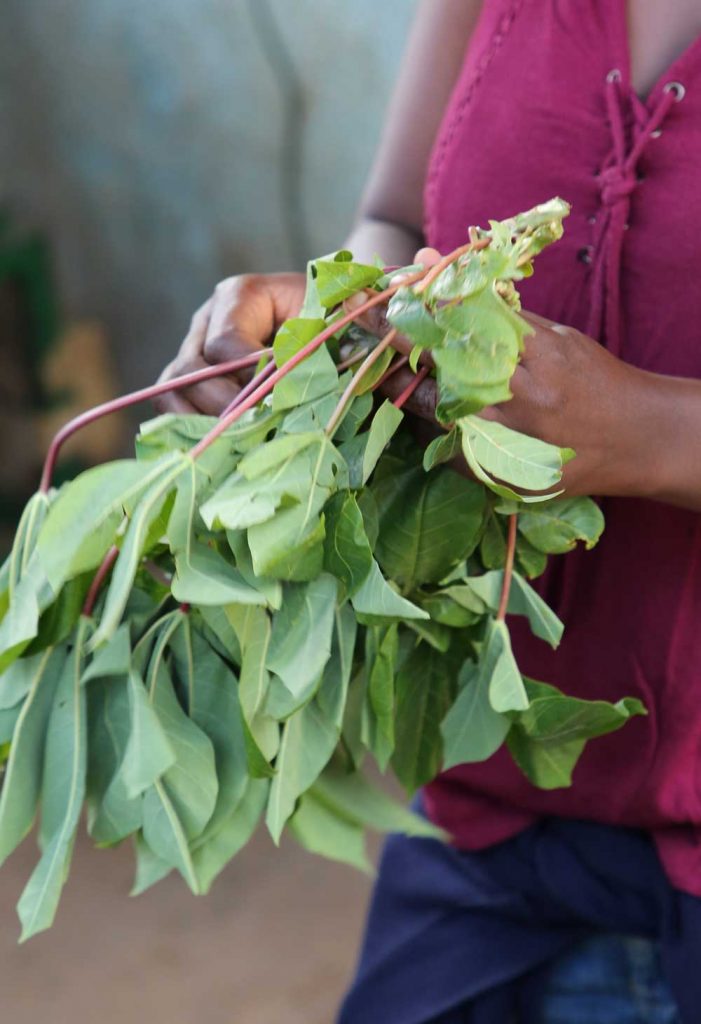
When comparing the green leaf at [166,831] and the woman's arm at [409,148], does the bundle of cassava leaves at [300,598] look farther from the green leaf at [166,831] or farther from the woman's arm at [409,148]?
the woman's arm at [409,148]

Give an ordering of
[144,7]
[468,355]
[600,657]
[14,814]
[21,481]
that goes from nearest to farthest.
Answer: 1. [468,355]
2. [14,814]
3. [600,657]
4. [144,7]
5. [21,481]

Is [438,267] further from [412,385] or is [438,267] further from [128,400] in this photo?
[128,400]

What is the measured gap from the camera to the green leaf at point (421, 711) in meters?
0.68

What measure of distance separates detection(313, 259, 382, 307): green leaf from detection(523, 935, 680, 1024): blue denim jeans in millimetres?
496

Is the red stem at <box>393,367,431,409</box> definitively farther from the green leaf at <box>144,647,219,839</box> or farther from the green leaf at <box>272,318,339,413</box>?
the green leaf at <box>144,647,219,839</box>

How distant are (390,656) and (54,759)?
0.60ft

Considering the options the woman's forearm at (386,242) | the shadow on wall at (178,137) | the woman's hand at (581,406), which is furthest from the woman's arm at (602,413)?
the shadow on wall at (178,137)

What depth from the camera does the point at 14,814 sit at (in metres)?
0.59

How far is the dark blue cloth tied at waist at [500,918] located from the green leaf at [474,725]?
160mm

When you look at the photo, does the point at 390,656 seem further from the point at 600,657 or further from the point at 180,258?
the point at 180,258

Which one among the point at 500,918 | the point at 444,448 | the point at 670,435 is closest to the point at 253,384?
the point at 444,448

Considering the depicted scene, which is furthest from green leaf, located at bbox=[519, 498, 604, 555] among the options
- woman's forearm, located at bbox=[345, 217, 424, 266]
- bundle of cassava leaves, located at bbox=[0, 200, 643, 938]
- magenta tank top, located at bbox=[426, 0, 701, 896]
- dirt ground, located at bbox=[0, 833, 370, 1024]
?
dirt ground, located at bbox=[0, 833, 370, 1024]

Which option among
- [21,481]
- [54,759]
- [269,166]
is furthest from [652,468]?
[21,481]

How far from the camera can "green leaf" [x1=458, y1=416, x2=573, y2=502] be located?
1.60 feet
